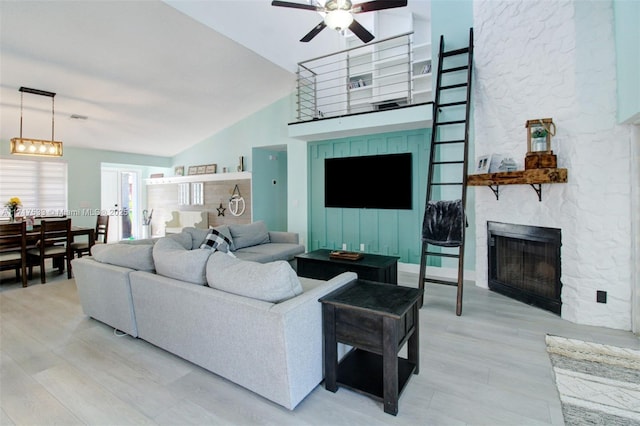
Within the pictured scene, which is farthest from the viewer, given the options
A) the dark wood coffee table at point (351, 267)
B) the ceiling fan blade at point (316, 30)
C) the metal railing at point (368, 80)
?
the metal railing at point (368, 80)

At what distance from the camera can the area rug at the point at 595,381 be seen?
176cm

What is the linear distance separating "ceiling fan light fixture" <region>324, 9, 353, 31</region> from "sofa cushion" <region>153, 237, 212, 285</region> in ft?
8.01

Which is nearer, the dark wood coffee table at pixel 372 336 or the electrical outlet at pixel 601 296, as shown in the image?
the dark wood coffee table at pixel 372 336

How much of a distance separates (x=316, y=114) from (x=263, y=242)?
8.37 ft

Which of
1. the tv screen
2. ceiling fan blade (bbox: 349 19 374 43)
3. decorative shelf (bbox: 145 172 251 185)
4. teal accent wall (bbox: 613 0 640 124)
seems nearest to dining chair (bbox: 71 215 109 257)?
decorative shelf (bbox: 145 172 251 185)

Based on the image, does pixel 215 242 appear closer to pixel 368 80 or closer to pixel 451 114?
pixel 451 114

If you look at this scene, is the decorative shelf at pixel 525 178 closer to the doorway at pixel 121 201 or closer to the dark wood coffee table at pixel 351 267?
the dark wood coffee table at pixel 351 267

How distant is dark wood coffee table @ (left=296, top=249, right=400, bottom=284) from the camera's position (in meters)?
3.53

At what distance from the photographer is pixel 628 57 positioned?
8.52ft

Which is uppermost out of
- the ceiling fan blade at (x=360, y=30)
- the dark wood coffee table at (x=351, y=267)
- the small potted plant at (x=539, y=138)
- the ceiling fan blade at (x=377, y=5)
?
the ceiling fan blade at (x=377, y=5)

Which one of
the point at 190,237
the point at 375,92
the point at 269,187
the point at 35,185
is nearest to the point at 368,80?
the point at 375,92

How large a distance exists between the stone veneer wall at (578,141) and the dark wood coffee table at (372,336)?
2082 millimetres

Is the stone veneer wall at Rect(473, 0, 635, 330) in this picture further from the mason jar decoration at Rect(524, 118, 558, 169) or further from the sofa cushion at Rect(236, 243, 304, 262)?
the sofa cushion at Rect(236, 243, 304, 262)

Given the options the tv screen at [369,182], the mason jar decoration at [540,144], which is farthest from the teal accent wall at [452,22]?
the mason jar decoration at [540,144]
